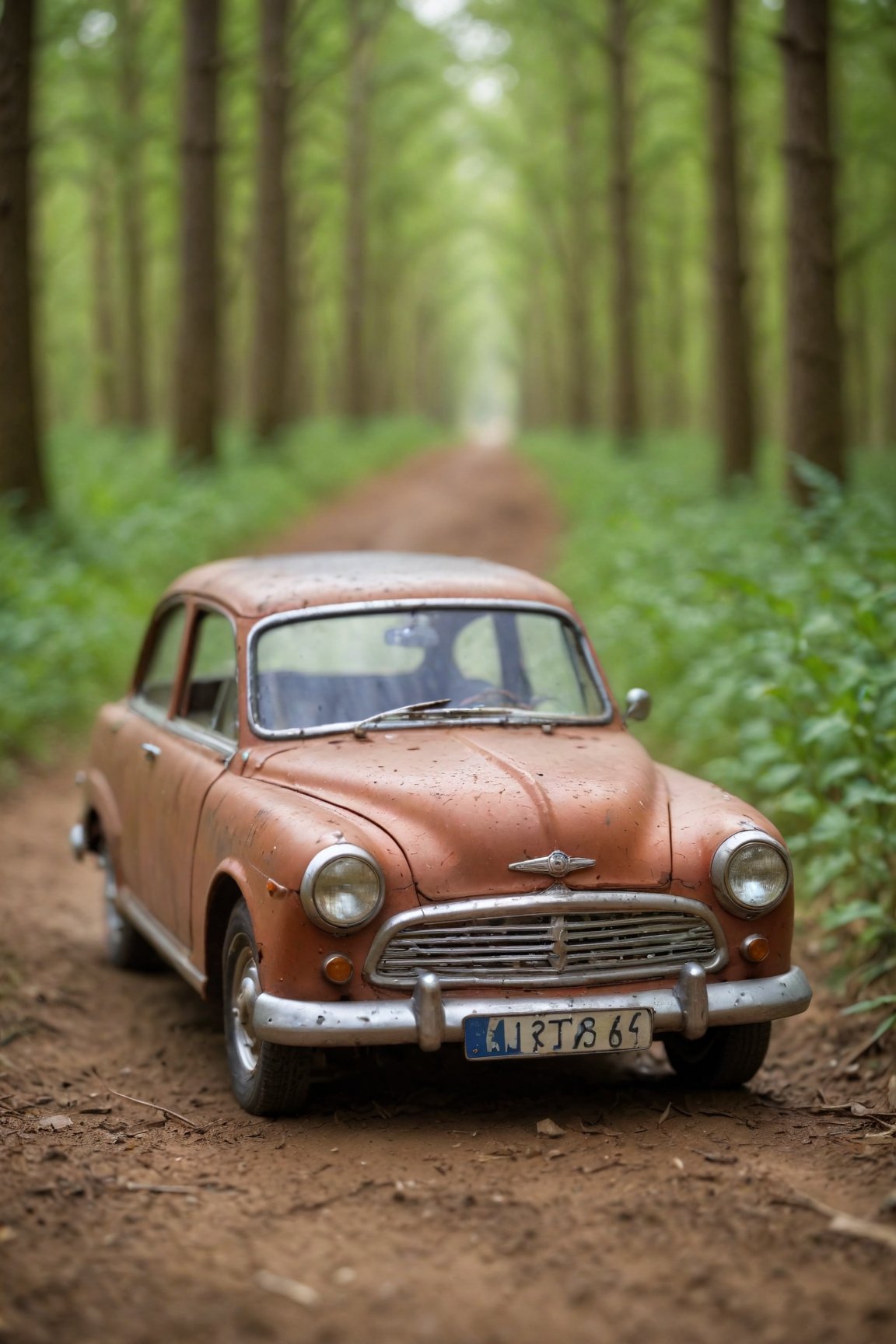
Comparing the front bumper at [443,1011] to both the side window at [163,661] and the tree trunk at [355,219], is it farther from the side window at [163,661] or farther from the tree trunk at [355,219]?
the tree trunk at [355,219]

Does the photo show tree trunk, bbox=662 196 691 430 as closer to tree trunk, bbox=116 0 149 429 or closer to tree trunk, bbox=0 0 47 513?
tree trunk, bbox=116 0 149 429

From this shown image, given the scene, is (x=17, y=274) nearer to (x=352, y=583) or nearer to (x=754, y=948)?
(x=352, y=583)

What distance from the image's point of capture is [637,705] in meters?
5.34

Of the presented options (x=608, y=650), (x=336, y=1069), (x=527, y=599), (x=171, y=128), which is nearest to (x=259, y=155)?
(x=171, y=128)

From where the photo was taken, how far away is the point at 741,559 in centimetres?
1070

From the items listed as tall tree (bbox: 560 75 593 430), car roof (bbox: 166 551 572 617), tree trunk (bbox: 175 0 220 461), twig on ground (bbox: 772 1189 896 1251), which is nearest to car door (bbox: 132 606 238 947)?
car roof (bbox: 166 551 572 617)

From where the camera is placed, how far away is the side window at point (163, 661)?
6301 mm

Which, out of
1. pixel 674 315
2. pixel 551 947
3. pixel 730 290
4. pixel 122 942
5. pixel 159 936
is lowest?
pixel 122 942

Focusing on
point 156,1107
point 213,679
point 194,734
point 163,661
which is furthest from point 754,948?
point 163,661

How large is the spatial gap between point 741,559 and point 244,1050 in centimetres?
728

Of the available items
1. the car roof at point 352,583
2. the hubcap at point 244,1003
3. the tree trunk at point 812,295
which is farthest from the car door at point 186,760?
the tree trunk at point 812,295

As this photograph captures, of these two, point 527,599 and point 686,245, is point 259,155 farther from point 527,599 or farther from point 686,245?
point 527,599

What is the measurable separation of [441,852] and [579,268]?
30238 mm

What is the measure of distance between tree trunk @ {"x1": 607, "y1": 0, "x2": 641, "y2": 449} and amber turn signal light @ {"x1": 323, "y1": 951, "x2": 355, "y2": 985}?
20330 mm
